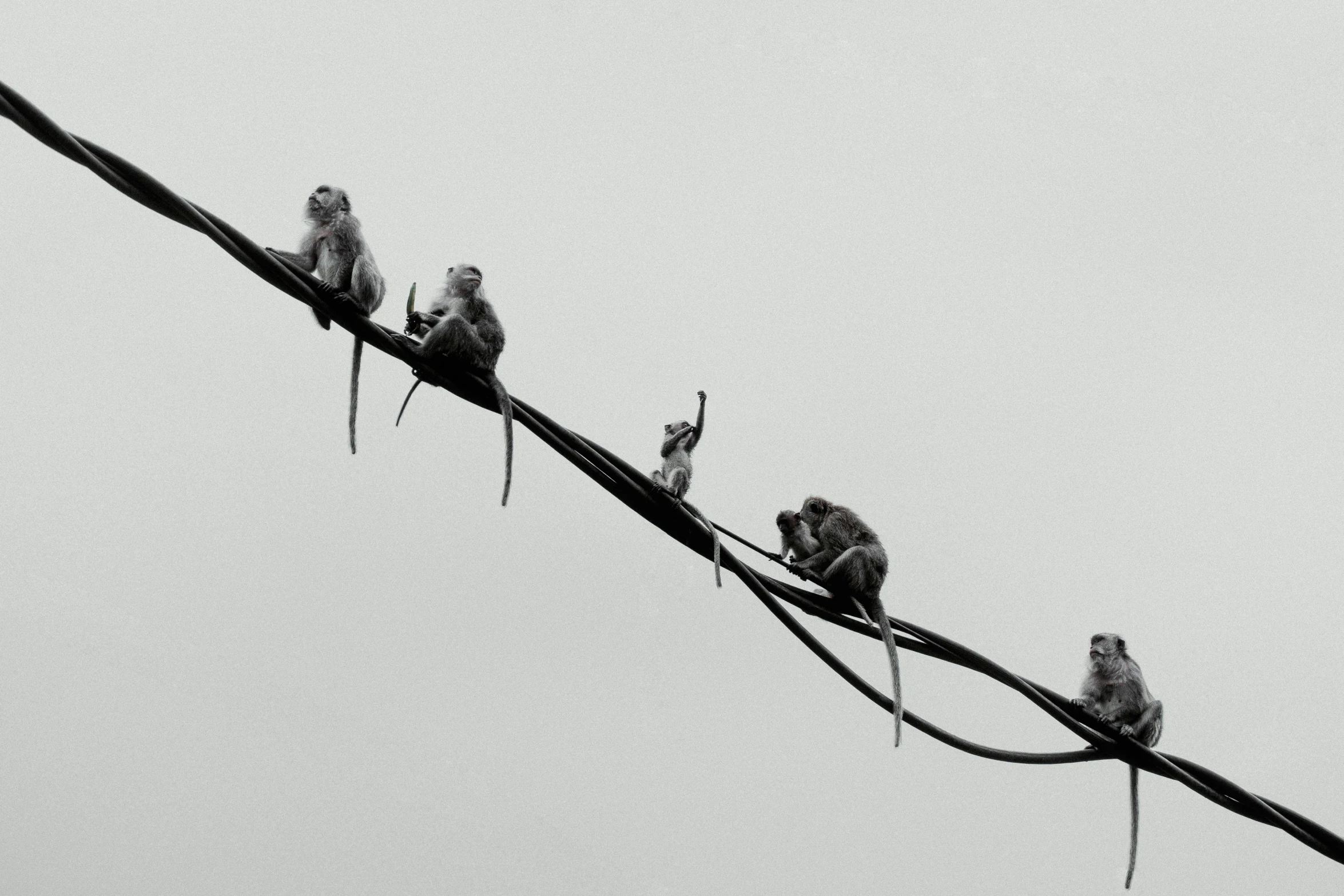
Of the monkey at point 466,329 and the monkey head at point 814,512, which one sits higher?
the monkey head at point 814,512

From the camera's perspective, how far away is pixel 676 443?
13.1 m

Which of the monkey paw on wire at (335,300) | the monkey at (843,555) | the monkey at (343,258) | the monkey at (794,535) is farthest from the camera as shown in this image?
the monkey at (794,535)

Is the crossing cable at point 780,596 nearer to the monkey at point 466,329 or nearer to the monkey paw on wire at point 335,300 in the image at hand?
the monkey paw on wire at point 335,300

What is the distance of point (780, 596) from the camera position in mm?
6531

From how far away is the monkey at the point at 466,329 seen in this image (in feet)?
25.1

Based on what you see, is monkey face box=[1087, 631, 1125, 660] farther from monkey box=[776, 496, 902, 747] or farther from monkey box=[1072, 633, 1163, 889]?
monkey box=[776, 496, 902, 747]

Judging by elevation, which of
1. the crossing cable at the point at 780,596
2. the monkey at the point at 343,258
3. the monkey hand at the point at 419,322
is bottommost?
the crossing cable at the point at 780,596

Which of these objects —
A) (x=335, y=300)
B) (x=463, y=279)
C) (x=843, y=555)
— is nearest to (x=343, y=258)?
(x=463, y=279)

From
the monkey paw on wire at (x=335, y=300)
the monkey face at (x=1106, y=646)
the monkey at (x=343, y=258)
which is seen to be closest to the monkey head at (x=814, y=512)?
the monkey face at (x=1106, y=646)

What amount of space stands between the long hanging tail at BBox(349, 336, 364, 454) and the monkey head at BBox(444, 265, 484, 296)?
3.37 ft

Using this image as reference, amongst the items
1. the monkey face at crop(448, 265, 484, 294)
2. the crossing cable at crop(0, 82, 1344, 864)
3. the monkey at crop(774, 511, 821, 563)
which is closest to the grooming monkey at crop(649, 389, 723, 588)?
the monkey at crop(774, 511, 821, 563)

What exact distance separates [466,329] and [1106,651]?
6878 millimetres

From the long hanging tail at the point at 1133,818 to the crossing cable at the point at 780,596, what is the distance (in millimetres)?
2149

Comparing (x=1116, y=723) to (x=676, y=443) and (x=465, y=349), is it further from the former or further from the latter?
(x=465, y=349)
